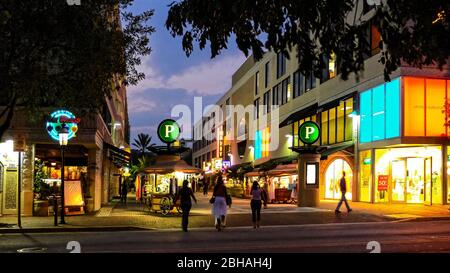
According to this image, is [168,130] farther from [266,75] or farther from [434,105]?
[266,75]

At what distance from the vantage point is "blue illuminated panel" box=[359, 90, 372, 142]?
3428 cm

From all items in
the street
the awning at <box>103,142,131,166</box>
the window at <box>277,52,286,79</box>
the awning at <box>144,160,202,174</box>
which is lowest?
the street

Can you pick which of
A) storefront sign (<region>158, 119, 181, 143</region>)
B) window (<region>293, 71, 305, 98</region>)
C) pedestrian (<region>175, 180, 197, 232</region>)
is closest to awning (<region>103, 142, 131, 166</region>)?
storefront sign (<region>158, 119, 181, 143</region>)

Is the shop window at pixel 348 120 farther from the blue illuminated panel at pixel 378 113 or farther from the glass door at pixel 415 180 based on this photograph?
the glass door at pixel 415 180

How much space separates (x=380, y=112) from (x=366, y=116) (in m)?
1.97

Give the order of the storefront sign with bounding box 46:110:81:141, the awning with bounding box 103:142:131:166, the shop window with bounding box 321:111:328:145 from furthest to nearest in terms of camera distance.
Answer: the shop window with bounding box 321:111:328:145 → the awning with bounding box 103:142:131:166 → the storefront sign with bounding box 46:110:81:141

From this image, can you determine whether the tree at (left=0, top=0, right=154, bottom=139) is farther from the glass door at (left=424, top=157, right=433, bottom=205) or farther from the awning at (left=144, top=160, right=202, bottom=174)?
the glass door at (left=424, top=157, right=433, bottom=205)

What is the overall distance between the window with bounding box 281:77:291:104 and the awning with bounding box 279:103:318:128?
10.2 ft

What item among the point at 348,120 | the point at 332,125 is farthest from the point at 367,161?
the point at 332,125

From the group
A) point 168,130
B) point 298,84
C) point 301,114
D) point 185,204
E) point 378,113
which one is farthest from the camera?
point 298,84

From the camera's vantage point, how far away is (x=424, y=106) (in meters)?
30.7

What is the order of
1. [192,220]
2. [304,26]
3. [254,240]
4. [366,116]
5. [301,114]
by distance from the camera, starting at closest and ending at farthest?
1. [304,26]
2. [254,240]
3. [192,220]
4. [366,116]
5. [301,114]

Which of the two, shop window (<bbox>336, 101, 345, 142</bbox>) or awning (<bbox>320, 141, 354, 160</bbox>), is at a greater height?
shop window (<bbox>336, 101, 345, 142</bbox>)
